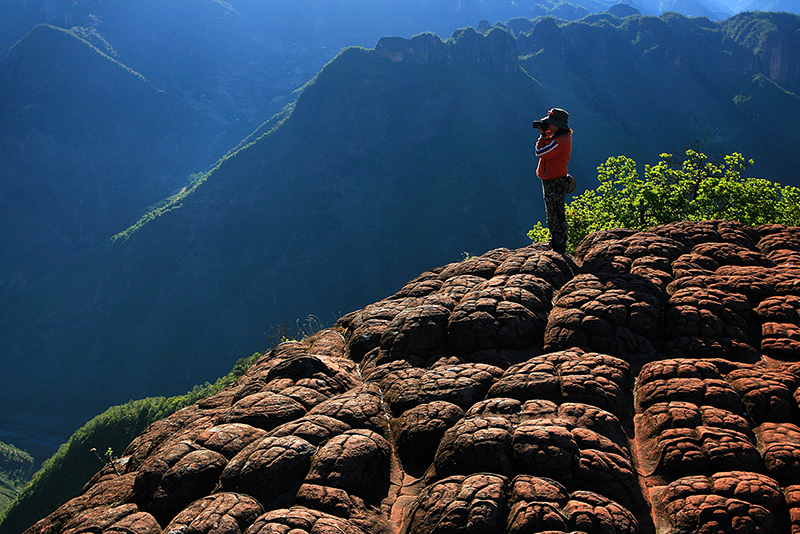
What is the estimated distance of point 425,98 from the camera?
149750 millimetres

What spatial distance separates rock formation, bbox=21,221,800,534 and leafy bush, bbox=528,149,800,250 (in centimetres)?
1012

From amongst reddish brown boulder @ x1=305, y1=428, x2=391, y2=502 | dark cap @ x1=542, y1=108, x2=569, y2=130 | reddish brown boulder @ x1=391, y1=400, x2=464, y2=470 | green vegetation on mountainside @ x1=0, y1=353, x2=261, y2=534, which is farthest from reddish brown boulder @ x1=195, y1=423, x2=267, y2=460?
green vegetation on mountainside @ x1=0, y1=353, x2=261, y2=534

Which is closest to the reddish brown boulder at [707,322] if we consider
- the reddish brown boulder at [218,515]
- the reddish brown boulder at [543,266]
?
the reddish brown boulder at [543,266]

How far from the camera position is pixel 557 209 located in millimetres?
9320

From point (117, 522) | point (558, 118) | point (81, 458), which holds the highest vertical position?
point (558, 118)

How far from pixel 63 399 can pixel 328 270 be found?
77.3 meters

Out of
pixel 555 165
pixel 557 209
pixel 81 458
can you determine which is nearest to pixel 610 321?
pixel 557 209

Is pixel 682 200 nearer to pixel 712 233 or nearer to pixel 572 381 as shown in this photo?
pixel 712 233

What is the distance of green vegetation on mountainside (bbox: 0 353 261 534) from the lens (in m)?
50.9

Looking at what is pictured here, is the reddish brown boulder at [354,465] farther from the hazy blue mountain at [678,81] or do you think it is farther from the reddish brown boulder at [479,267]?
the hazy blue mountain at [678,81]

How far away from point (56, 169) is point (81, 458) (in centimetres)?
17045

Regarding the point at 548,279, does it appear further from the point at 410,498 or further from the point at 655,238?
the point at 410,498

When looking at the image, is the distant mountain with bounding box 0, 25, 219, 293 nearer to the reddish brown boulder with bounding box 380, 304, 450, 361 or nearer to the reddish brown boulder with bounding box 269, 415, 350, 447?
the reddish brown boulder with bounding box 380, 304, 450, 361

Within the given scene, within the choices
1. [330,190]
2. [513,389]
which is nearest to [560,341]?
[513,389]
